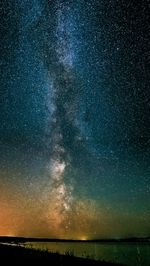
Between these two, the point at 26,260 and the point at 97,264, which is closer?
the point at 26,260

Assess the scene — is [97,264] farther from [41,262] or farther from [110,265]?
[41,262]

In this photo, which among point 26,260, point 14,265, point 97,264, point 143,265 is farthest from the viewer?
point 143,265

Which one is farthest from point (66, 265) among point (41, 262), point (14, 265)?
point (14, 265)

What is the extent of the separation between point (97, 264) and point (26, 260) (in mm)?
6852

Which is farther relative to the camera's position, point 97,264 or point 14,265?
point 97,264

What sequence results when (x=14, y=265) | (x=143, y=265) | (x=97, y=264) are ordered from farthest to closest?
(x=143, y=265), (x=97, y=264), (x=14, y=265)

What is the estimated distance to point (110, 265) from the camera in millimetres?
26688

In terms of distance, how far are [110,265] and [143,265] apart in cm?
3420

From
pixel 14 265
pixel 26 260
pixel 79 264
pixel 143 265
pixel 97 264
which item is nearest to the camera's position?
pixel 14 265

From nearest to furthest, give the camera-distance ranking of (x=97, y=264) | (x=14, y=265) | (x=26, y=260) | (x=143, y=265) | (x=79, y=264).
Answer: (x=14, y=265) → (x=26, y=260) → (x=79, y=264) → (x=97, y=264) → (x=143, y=265)

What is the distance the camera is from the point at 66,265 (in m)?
21.9

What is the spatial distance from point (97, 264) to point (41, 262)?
603 cm

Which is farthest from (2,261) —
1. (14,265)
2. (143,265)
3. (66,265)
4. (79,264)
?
(143,265)

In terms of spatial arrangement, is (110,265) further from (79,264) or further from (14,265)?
(14,265)
